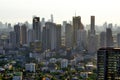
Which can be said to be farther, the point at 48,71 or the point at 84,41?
the point at 84,41

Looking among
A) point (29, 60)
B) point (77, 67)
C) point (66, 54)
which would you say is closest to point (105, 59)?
point (77, 67)

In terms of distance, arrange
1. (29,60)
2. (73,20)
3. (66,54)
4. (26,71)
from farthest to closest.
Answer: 1. (73,20)
2. (66,54)
3. (29,60)
4. (26,71)

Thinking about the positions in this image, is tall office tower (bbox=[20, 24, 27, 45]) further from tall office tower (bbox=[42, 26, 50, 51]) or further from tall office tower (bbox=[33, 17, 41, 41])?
tall office tower (bbox=[42, 26, 50, 51])

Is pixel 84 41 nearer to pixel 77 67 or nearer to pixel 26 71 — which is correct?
pixel 77 67

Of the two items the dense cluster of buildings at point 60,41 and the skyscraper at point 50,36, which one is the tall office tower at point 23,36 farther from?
the skyscraper at point 50,36

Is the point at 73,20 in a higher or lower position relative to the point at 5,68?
higher

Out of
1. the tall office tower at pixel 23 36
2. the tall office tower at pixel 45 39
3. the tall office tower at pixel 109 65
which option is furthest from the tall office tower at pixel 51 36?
the tall office tower at pixel 109 65
